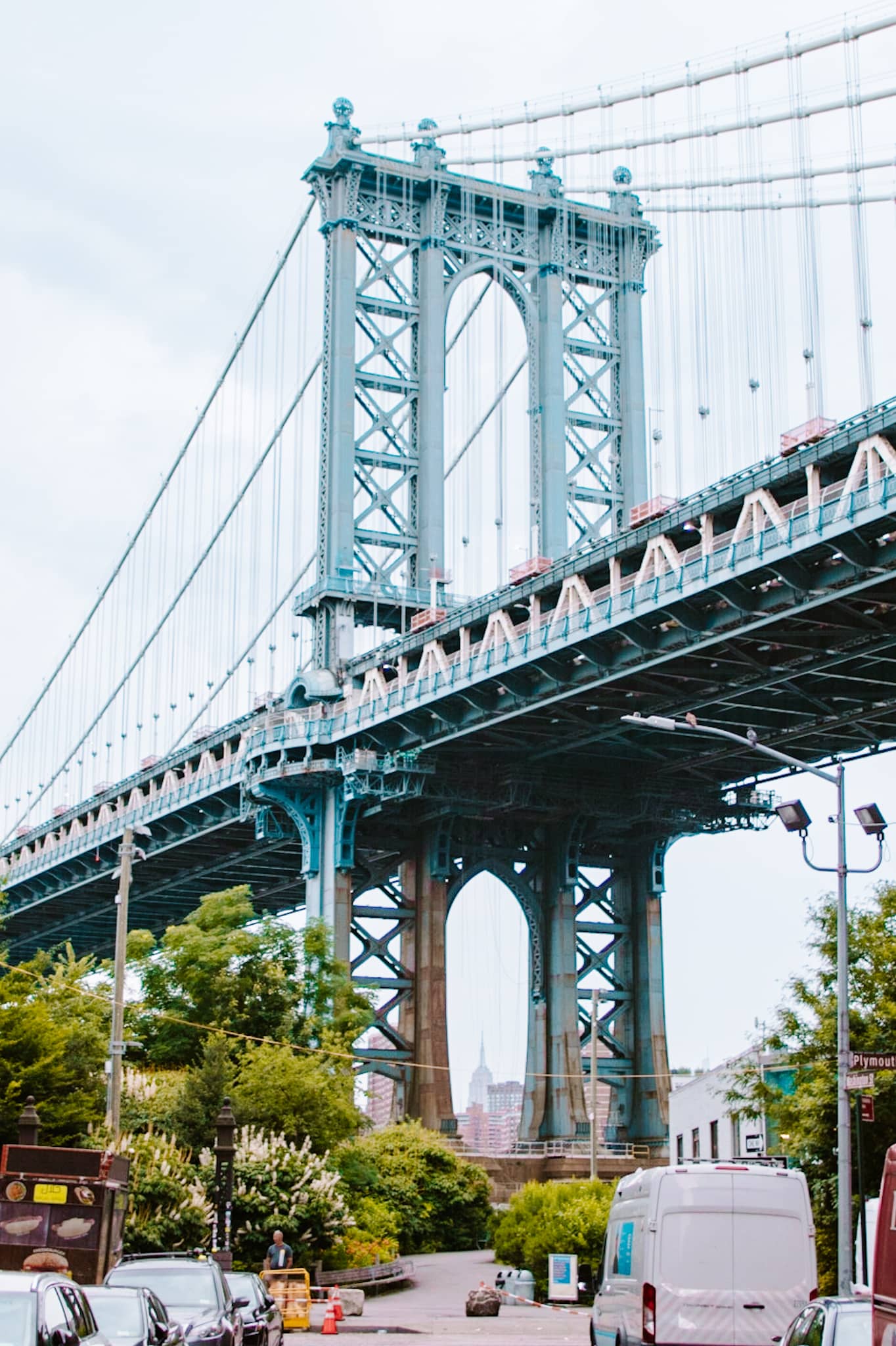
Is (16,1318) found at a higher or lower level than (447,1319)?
higher

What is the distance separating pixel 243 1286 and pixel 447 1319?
15080 millimetres

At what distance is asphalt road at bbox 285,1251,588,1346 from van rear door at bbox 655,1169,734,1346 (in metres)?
9.91

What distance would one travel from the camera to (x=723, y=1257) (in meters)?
20.7

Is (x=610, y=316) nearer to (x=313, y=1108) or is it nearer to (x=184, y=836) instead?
(x=184, y=836)

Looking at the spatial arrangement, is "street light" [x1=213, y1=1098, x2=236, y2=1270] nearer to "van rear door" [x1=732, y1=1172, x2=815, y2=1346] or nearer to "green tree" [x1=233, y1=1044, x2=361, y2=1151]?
"green tree" [x1=233, y1=1044, x2=361, y2=1151]

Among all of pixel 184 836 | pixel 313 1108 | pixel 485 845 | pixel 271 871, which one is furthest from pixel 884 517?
pixel 271 871

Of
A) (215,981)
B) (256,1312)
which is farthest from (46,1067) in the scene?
(256,1312)

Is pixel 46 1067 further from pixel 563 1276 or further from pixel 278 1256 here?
pixel 278 1256

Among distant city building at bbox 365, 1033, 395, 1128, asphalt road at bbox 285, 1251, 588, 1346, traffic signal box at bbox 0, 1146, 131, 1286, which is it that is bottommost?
asphalt road at bbox 285, 1251, 588, 1346

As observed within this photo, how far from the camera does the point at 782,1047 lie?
33.4 metres

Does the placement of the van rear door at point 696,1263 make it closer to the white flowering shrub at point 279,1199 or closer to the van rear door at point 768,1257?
the van rear door at point 768,1257

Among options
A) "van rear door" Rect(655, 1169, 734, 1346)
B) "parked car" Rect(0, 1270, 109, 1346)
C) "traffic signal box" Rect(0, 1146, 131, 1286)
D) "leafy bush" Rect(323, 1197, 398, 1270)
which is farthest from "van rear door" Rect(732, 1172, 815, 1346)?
"leafy bush" Rect(323, 1197, 398, 1270)

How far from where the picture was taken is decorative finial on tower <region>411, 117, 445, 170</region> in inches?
3098

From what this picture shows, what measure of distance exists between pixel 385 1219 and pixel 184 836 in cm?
3624
